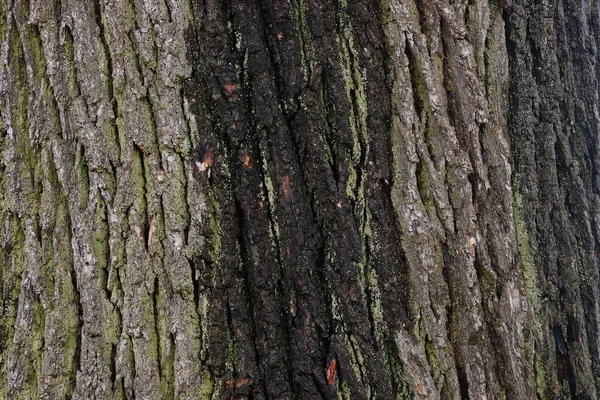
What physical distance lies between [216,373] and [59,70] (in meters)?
1.03

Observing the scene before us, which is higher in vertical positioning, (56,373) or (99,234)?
(99,234)

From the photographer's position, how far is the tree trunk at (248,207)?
1578 mm

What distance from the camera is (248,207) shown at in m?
1.61

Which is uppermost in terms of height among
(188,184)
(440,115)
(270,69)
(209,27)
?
(209,27)

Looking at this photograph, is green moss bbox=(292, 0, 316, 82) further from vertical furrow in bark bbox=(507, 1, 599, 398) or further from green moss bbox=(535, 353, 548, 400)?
green moss bbox=(535, 353, 548, 400)

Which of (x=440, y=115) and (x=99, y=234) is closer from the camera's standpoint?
(x=99, y=234)

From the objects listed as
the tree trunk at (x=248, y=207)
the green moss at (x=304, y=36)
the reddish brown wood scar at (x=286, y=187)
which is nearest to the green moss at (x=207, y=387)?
the tree trunk at (x=248, y=207)

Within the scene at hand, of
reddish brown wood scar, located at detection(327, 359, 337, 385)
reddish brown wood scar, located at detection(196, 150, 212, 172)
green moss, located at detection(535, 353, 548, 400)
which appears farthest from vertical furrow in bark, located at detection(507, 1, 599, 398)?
reddish brown wood scar, located at detection(196, 150, 212, 172)

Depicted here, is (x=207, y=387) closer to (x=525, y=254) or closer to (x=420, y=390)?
(x=420, y=390)

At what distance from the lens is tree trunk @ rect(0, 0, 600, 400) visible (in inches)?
62.1

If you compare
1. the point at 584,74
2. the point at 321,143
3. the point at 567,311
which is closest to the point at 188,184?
the point at 321,143

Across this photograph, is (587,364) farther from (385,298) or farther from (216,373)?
(216,373)

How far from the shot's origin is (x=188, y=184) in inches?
62.9

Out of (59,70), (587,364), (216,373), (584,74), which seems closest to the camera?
(216,373)
